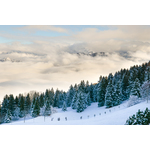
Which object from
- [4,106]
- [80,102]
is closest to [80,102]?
[80,102]

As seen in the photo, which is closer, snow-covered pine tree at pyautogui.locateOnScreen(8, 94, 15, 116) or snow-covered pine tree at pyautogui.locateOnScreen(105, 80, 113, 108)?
snow-covered pine tree at pyautogui.locateOnScreen(8, 94, 15, 116)

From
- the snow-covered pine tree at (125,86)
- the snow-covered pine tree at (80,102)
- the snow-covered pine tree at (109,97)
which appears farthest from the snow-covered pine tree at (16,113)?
the snow-covered pine tree at (125,86)

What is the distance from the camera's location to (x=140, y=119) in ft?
26.6

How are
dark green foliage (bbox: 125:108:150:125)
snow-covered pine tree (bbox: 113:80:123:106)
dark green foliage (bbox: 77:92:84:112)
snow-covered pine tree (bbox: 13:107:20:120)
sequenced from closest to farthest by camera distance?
dark green foliage (bbox: 125:108:150:125)
snow-covered pine tree (bbox: 13:107:20:120)
dark green foliage (bbox: 77:92:84:112)
snow-covered pine tree (bbox: 113:80:123:106)

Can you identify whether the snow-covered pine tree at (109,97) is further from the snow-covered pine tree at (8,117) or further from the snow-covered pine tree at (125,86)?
the snow-covered pine tree at (8,117)

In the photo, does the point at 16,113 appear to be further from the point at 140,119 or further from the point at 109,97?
the point at 109,97

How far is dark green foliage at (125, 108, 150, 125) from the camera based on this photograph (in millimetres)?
7986

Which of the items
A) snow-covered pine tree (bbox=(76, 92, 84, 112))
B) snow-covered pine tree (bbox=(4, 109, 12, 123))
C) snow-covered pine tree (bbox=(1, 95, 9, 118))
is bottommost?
snow-covered pine tree (bbox=(76, 92, 84, 112))

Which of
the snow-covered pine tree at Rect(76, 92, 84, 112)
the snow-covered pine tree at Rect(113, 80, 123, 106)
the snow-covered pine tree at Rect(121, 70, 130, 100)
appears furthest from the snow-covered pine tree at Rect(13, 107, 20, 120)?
the snow-covered pine tree at Rect(121, 70, 130, 100)

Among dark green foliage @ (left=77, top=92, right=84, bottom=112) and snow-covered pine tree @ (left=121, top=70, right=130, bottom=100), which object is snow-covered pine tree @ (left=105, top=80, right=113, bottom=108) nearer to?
snow-covered pine tree @ (left=121, top=70, right=130, bottom=100)
